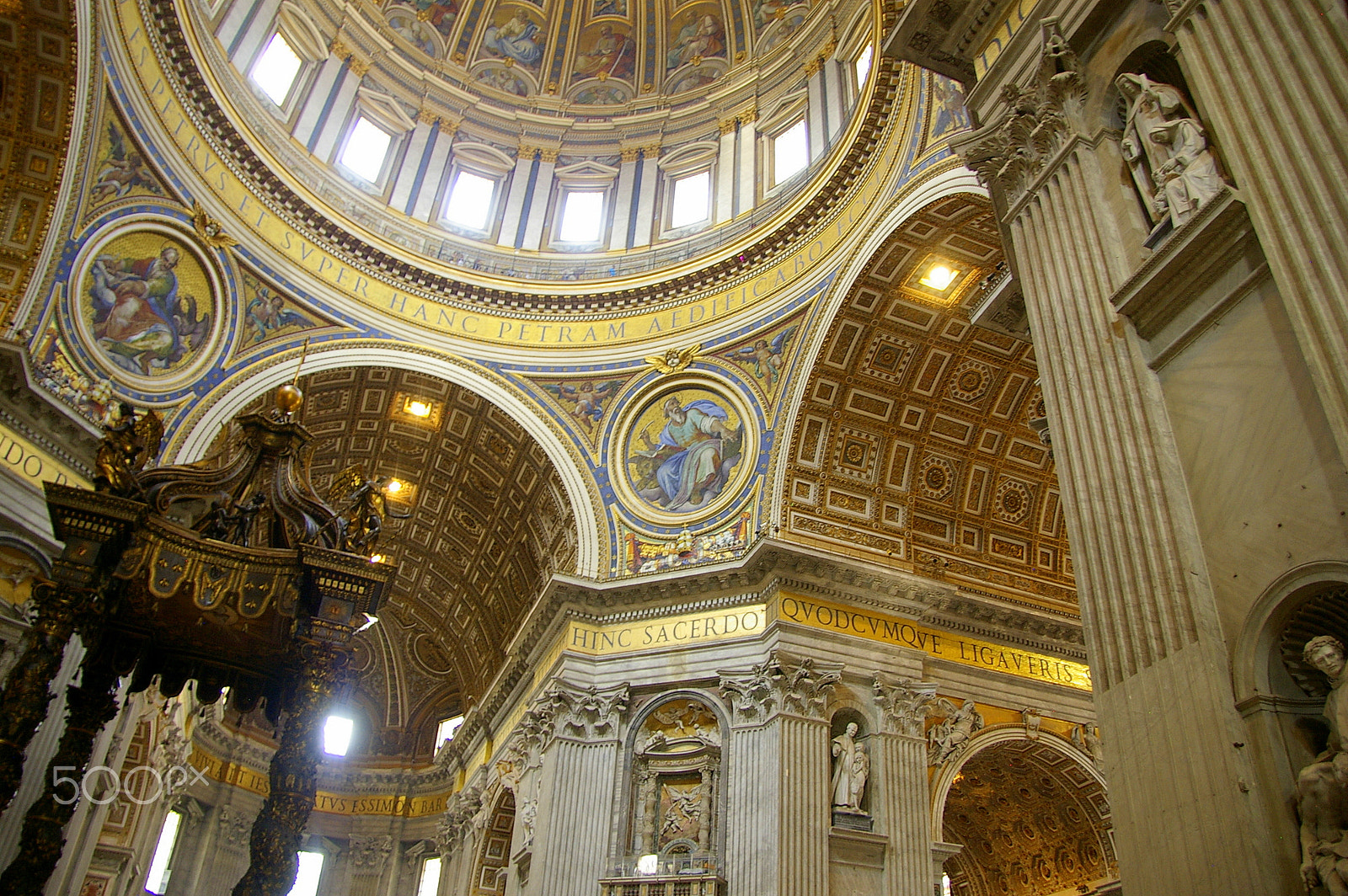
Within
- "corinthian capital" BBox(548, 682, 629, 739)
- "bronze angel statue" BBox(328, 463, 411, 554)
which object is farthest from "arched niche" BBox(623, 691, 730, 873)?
"bronze angel statue" BBox(328, 463, 411, 554)

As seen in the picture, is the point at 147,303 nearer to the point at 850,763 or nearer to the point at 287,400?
the point at 287,400

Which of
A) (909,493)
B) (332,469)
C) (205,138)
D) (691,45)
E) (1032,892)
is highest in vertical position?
(691,45)

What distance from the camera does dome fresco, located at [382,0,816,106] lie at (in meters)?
22.2

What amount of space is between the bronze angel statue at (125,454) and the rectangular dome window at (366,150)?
36.4ft

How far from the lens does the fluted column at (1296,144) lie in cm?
434

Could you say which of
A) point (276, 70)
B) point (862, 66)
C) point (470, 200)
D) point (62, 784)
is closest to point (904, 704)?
point (62, 784)

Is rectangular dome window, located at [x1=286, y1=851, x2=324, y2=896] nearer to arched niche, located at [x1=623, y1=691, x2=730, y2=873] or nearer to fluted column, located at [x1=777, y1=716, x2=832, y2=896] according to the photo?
arched niche, located at [x1=623, y1=691, x2=730, y2=873]

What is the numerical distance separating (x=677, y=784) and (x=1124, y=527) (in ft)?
35.3

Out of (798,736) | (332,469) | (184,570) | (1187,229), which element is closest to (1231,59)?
(1187,229)

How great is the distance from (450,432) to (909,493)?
9208mm

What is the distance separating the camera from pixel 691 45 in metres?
22.9

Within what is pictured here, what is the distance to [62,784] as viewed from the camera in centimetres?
889

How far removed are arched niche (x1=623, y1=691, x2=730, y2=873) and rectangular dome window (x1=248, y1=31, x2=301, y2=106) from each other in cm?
1328

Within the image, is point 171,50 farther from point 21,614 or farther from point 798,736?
point 798,736
